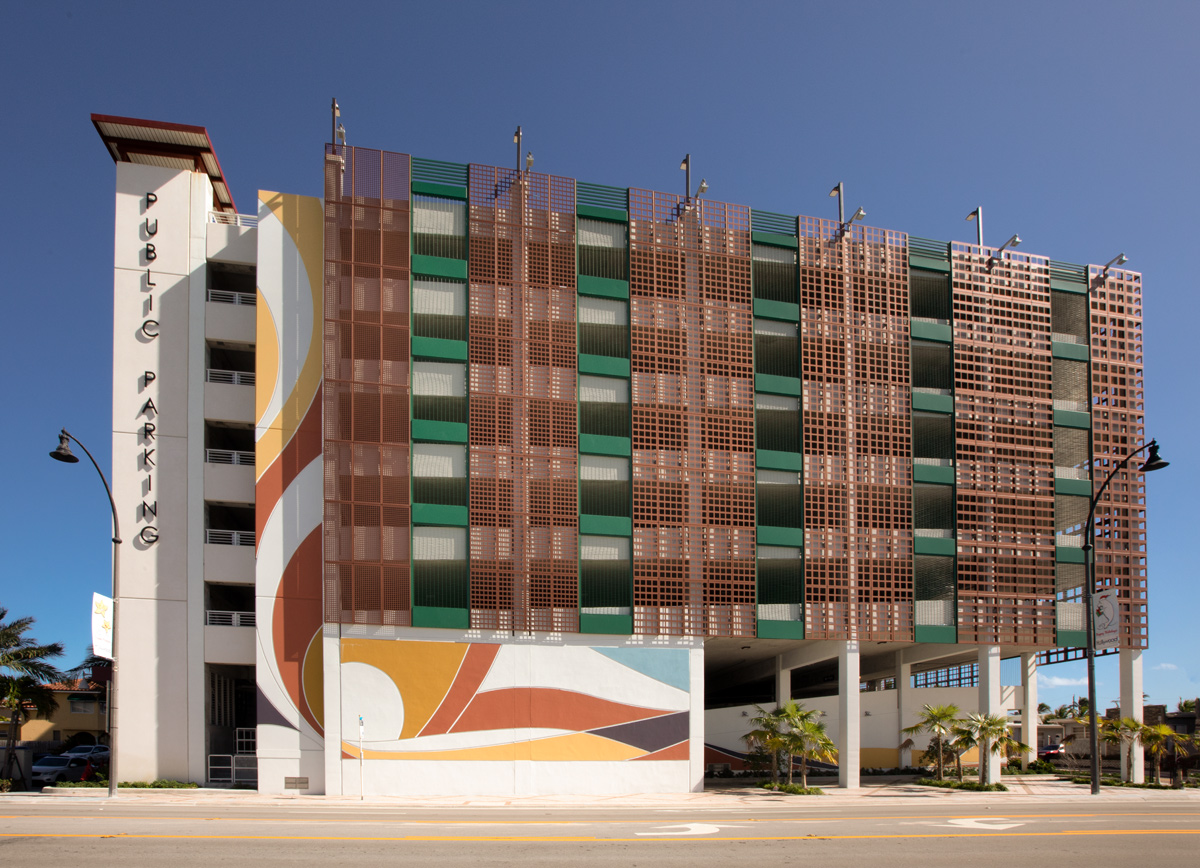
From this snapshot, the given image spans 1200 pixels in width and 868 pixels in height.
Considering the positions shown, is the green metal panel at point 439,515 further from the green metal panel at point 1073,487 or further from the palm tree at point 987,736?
the green metal panel at point 1073,487

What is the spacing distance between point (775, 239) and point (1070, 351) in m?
15.3

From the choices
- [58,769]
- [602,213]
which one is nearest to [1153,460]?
[602,213]

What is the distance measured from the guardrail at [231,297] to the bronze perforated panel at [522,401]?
957 centimetres

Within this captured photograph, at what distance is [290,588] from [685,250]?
21.4 meters

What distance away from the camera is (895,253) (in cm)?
4112

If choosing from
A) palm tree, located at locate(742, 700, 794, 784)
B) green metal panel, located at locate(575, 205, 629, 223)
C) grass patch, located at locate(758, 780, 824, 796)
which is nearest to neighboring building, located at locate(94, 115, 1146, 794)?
green metal panel, located at locate(575, 205, 629, 223)

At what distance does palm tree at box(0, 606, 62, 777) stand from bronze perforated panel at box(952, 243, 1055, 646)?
37.9m

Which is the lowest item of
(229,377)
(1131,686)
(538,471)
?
(1131,686)

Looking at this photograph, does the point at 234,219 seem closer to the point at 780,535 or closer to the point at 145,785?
the point at 145,785

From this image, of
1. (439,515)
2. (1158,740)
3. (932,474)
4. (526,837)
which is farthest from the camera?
(932,474)

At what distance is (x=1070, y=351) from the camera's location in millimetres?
42562

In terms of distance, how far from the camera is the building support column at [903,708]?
44.3 m

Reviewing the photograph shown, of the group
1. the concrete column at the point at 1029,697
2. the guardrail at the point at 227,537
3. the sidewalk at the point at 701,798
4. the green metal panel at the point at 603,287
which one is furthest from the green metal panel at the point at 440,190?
the concrete column at the point at 1029,697

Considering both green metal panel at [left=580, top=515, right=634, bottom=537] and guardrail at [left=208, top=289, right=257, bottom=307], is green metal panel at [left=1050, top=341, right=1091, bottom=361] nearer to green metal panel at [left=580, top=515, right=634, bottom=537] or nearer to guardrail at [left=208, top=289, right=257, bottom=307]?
green metal panel at [left=580, top=515, right=634, bottom=537]
